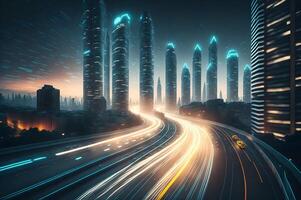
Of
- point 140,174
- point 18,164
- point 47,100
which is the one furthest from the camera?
point 47,100

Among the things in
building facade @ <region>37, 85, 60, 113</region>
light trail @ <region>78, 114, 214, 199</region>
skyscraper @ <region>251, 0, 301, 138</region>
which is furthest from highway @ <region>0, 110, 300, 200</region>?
building facade @ <region>37, 85, 60, 113</region>

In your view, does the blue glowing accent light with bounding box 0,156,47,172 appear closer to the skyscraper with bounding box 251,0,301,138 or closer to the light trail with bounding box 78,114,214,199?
the light trail with bounding box 78,114,214,199

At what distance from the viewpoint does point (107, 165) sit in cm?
2823

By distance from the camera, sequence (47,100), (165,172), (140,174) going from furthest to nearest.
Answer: (47,100), (165,172), (140,174)

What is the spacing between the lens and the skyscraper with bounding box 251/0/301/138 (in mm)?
72750

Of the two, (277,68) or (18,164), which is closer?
(18,164)

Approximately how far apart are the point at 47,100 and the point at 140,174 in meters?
135

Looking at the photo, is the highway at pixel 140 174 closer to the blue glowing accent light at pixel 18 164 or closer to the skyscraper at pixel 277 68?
the blue glowing accent light at pixel 18 164

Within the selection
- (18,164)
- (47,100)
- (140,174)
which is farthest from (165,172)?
(47,100)

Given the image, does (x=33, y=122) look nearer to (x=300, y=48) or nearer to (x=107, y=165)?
(x=107, y=165)

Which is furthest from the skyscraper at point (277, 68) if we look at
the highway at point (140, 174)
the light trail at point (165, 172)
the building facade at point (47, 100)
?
the building facade at point (47, 100)

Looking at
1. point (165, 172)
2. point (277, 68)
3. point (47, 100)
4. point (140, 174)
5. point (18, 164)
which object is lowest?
point (165, 172)

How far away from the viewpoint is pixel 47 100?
136 m

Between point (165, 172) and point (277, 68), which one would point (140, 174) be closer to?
point (165, 172)
